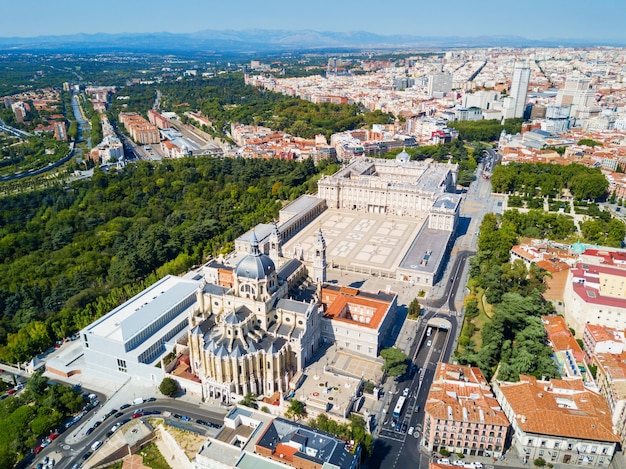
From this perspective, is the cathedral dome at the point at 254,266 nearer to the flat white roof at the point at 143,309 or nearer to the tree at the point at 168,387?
the tree at the point at 168,387

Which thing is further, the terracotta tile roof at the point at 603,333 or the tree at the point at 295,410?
the terracotta tile roof at the point at 603,333

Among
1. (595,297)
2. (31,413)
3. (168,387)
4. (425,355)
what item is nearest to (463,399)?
(425,355)

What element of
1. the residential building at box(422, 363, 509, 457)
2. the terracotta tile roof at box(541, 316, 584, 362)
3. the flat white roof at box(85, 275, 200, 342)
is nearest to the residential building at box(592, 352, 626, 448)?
the terracotta tile roof at box(541, 316, 584, 362)

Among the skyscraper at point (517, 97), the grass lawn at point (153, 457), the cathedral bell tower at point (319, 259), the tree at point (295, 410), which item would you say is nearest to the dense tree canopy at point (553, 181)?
the cathedral bell tower at point (319, 259)

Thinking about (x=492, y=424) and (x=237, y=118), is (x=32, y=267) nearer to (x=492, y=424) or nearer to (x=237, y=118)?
(x=492, y=424)

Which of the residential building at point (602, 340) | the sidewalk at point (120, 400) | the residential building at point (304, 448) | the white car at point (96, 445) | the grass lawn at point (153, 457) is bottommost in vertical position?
the grass lawn at point (153, 457)

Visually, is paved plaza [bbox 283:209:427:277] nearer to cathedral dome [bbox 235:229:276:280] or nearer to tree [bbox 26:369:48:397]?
cathedral dome [bbox 235:229:276:280]

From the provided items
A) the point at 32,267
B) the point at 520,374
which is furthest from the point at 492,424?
the point at 32,267
